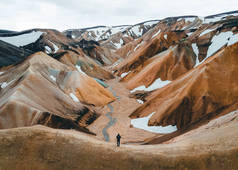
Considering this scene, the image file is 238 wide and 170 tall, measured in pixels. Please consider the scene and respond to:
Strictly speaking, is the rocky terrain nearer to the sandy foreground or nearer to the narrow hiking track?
the sandy foreground

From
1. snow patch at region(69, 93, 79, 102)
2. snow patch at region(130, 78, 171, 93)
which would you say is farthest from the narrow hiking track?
snow patch at region(130, 78, 171, 93)

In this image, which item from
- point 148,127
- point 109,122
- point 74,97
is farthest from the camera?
point 74,97

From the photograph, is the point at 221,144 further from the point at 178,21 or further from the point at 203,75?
the point at 178,21

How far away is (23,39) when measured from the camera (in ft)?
300

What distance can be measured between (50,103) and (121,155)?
16.8 meters

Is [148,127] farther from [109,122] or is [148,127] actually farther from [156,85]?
[156,85]

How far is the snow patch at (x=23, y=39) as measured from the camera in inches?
3423

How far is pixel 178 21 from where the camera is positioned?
13275cm

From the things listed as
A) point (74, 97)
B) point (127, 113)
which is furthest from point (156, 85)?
point (74, 97)

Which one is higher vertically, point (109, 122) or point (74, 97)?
point (74, 97)

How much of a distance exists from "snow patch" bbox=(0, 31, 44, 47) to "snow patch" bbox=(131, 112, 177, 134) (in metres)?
78.8

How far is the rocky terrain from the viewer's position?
35.4ft

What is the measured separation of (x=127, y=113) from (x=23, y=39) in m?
82.2

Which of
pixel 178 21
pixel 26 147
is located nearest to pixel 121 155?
pixel 26 147
